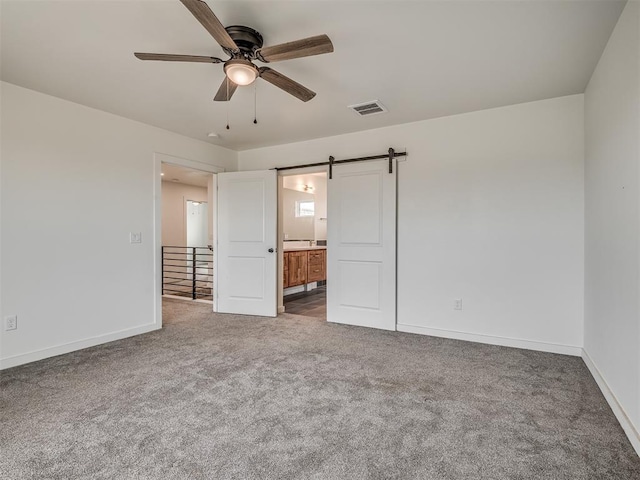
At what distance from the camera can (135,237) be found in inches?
150

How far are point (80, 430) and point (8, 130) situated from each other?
2.55 metres

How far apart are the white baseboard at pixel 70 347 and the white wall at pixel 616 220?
4204mm

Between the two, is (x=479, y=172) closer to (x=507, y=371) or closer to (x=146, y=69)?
(x=507, y=371)

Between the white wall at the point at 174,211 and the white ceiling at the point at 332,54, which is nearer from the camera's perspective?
the white ceiling at the point at 332,54

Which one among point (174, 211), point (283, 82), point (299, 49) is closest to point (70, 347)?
point (283, 82)

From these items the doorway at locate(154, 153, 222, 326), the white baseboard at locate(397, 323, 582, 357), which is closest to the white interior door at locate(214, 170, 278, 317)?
the doorway at locate(154, 153, 222, 326)

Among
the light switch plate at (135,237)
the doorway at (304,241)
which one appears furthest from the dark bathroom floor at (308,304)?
the light switch plate at (135,237)

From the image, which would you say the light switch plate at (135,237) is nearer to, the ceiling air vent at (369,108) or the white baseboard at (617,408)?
the ceiling air vent at (369,108)

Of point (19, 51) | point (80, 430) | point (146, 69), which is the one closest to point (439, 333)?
point (80, 430)

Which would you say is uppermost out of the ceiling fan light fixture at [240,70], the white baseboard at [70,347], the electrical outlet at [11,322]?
the ceiling fan light fixture at [240,70]

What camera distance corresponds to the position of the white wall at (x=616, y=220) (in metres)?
1.84

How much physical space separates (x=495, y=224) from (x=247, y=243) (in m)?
3.07

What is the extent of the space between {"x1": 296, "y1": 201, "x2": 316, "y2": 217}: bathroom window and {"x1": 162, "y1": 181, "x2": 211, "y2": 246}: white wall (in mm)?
2993

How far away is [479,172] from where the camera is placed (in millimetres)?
3510
